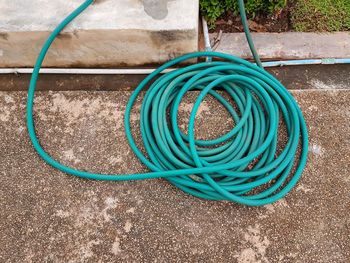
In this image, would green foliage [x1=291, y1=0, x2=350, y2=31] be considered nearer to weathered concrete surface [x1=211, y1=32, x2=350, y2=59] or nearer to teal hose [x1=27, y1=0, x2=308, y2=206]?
weathered concrete surface [x1=211, y1=32, x2=350, y2=59]

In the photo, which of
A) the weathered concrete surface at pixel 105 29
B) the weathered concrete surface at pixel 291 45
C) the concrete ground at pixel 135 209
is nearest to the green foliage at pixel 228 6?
the weathered concrete surface at pixel 291 45

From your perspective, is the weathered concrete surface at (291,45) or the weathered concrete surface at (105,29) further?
the weathered concrete surface at (291,45)

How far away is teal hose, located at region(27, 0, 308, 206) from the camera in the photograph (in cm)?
200

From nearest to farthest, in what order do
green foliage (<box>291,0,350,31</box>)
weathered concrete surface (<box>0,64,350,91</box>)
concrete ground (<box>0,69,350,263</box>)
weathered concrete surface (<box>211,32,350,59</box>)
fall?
concrete ground (<box>0,69,350,263</box>), weathered concrete surface (<box>0,64,350,91</box>), weathered concrete surface (<box>211,32,350,59</box>), green foliage (<box>291,0,350,31</box>)

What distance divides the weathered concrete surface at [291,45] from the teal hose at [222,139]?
35 cm

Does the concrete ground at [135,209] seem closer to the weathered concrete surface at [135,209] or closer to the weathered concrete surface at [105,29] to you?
the weathered concrete surface at [135,209]

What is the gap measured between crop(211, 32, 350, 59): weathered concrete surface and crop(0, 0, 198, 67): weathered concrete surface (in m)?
0.45

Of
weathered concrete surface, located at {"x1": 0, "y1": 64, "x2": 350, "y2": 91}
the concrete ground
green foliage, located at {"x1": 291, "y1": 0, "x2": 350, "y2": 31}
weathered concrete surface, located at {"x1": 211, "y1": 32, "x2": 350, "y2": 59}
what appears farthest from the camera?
green foliage, located at {"x1": 291, "y1": 0, "x2": 350, "y2": 31}

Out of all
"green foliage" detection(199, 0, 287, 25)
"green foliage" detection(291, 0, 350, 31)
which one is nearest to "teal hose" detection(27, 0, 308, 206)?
"green foliage" detection(199, 0, 287, 25)

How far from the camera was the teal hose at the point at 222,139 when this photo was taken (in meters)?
2.00

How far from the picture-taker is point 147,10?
2299mm

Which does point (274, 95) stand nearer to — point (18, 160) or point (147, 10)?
point (147, 10)

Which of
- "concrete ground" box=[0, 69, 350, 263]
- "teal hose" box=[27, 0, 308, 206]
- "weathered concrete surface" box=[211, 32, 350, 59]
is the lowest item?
"concrete ground" box=[0, 69, 350, 263]

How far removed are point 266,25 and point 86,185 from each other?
1860mm
